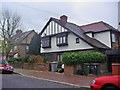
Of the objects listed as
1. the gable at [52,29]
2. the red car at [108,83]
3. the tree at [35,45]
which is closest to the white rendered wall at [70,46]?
the gable at [52,29]

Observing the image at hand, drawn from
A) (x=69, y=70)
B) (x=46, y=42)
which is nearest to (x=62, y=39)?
(x=46, y=42)

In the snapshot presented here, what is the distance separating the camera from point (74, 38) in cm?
2148

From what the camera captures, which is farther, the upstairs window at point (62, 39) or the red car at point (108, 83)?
the upstairs window at point (62, 39)

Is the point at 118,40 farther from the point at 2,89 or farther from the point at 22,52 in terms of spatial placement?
the point at 22,52

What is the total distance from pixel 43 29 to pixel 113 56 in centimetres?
1437

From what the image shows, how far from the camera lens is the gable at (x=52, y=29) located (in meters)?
23.6

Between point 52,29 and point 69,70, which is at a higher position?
point 52,29

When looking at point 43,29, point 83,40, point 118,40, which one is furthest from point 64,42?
point 118,40

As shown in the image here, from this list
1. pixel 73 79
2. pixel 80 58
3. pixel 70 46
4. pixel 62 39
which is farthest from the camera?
pixel 62 39

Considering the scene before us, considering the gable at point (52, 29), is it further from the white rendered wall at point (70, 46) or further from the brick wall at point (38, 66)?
the brick wall at point (38, 66)

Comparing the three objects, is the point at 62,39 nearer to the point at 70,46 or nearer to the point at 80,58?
the point at 70,46

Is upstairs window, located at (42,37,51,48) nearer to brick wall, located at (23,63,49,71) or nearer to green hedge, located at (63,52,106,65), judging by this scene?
brick wall, located at (23,63,49,71)

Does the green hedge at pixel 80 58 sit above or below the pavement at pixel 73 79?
above

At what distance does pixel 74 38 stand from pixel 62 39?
8.29 ft
